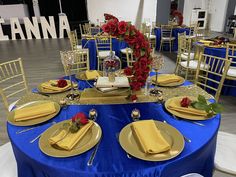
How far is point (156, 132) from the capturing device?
1073 millimetres

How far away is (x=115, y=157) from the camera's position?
3.14 feet

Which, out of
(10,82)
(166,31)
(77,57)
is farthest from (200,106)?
(166,31)

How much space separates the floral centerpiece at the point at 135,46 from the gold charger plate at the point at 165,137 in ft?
1.27

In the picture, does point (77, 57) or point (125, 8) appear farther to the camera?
point (125, 8)

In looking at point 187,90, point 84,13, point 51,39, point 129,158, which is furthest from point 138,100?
point 84,13

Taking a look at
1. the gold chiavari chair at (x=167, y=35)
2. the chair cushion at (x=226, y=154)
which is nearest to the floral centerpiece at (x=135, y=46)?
the chair cushion at (x=226, y=154)

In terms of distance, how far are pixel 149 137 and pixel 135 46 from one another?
65 cm

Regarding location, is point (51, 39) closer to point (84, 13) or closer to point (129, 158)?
point (84, 13)

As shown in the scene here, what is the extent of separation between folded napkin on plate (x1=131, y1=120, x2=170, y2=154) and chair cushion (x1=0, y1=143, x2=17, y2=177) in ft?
2.84

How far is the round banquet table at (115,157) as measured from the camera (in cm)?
90

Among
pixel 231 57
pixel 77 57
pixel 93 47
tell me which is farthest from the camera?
pixel 93 47

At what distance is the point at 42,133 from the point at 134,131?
53 cm

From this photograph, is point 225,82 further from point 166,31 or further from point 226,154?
point 166,31

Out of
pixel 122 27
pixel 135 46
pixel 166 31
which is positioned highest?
pixel 122 27
